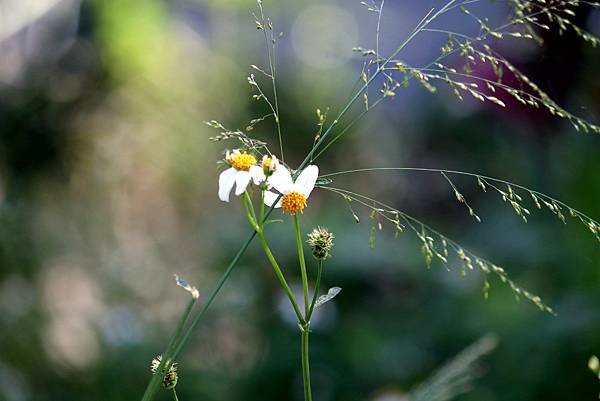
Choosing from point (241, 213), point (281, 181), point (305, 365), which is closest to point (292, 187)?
point (281, 181)

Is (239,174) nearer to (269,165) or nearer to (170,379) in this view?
(269,165)

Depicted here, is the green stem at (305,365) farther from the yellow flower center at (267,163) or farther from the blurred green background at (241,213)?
the blurred green background at (241,213)

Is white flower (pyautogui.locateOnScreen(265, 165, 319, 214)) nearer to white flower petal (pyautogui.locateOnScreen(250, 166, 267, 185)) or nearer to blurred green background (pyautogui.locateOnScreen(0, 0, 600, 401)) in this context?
white flower petal (pyautogui.locateOnScreen(250, 166, 267, 185))

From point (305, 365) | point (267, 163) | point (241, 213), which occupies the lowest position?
point (305, 365)

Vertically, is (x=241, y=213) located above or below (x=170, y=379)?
above

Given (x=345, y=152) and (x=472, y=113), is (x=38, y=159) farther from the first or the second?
(x=472, y=113)

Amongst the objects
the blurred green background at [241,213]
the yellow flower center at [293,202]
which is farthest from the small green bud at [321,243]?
the blurred green background at [241,213]

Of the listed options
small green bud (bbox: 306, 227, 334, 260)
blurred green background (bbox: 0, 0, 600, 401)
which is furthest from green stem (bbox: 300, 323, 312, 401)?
blurred green background (bbox: 0, 0, 600, 401)
